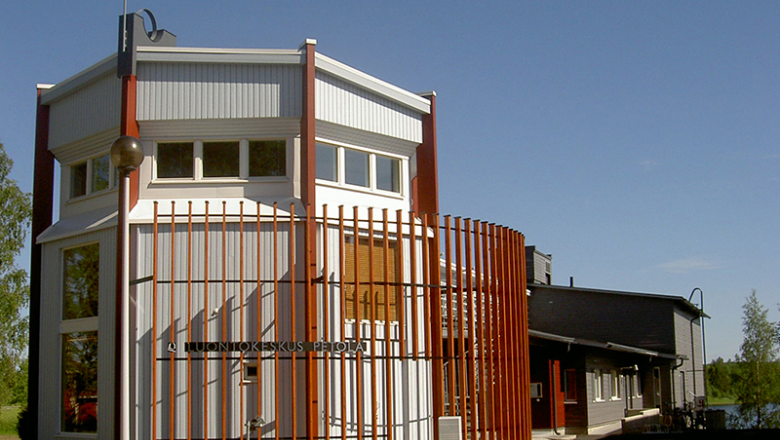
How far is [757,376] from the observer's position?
47.1m

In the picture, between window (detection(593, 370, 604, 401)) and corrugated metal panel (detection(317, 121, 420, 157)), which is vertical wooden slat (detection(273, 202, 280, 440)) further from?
window (detection(593, 370, 604, 401))

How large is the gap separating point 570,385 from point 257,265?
16021 mm

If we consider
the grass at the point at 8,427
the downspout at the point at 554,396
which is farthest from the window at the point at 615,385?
the grass at the point at 8,427

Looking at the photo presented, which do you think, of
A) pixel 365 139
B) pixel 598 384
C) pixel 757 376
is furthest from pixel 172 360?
pixel 757 376

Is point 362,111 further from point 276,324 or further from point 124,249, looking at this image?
point 124,249

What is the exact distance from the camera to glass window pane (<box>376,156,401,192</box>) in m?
18.9

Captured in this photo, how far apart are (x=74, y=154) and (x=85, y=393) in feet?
16.2

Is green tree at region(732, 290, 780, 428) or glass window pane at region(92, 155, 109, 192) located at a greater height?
glass window pane at region(92, 155, 109, 192)

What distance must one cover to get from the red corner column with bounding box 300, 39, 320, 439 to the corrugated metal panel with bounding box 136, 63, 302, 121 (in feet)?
0.89

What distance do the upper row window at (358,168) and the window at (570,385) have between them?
12085mm

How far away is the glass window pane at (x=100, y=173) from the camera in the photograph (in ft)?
58.7

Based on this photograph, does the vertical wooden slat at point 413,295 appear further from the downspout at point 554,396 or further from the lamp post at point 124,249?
the downspout at point 554,396

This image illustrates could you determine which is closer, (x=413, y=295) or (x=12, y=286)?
(x=413, y=295)

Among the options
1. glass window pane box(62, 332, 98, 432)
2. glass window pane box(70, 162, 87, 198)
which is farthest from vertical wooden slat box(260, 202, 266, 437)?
glass window pane box(70, 162, 87, 198)
